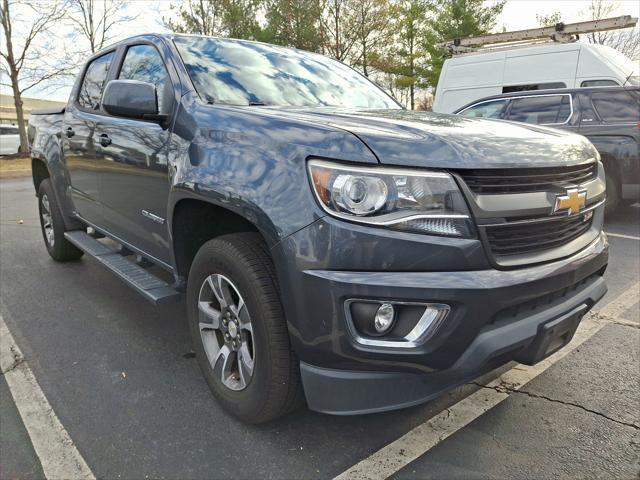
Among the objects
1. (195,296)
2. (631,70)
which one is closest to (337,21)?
(631,70)

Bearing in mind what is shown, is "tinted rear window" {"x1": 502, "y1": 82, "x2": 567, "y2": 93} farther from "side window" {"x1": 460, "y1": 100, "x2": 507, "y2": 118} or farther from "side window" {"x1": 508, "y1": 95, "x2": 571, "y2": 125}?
"side window" {"x1": 508, "y1": 95, "x2": 571, "y2": 125}

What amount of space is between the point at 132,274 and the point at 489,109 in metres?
6.79

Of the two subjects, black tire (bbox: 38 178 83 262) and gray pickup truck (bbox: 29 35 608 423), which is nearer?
gray pickup truck (bbox: 29 35 608 423)

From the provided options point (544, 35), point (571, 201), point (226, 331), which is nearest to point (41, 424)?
point (226, 331)

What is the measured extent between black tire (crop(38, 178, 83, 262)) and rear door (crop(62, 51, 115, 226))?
1.99ft

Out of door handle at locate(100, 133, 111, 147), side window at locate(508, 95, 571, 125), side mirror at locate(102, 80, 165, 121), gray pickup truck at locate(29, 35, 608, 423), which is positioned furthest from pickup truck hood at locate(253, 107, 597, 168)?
side window at locate(508, 95, 571, 125)

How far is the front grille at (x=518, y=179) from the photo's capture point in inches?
70.8

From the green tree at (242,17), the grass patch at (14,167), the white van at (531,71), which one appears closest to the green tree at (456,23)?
the green tree at (242,17)

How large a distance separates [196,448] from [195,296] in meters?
0.71

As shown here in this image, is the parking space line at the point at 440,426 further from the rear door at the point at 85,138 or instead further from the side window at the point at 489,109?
the side window at the point at 489,109

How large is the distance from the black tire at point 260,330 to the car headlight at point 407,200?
1.56ft

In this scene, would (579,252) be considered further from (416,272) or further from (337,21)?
(337,21)

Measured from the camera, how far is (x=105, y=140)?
3.33m

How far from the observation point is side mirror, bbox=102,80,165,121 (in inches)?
102
